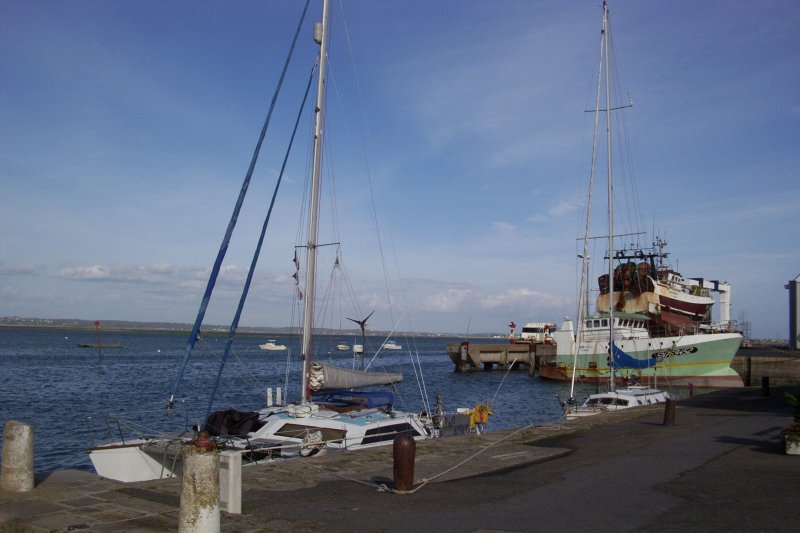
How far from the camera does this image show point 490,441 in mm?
16906

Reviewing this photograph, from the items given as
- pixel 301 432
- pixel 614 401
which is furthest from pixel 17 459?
pixel 614 401

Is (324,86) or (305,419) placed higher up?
(324,86)

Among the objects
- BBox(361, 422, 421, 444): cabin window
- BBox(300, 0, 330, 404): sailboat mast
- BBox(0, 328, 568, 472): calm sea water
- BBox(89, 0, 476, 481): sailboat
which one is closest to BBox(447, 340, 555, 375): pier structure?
BBox(0, 328, 568, 472): calm sea water

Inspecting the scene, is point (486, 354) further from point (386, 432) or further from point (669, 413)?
point (386, 432)

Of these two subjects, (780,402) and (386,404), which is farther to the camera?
(780,402)

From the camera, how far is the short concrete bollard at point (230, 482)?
8.82 metres

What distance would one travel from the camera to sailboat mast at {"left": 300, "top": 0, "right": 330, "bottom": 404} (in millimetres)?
18500

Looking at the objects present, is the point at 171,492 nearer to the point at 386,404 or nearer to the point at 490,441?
the point at 490,441

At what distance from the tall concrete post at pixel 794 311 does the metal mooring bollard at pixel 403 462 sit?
216 feet

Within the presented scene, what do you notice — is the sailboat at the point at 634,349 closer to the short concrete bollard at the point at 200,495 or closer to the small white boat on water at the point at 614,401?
the small white boat on water at the point at 614,401

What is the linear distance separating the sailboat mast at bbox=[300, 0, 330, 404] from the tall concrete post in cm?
6072

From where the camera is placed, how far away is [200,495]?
7488 mm

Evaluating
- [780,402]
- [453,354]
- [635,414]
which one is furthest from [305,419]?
[453,354]

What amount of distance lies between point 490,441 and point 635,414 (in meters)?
9.88
